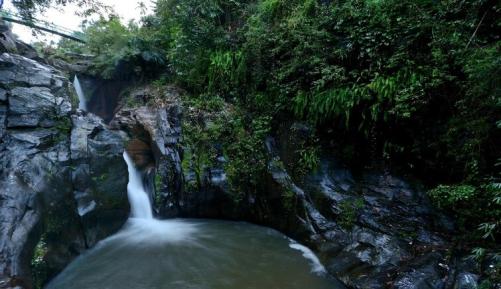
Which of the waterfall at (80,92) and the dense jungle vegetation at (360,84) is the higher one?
the waterfall at (80,92)

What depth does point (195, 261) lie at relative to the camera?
16.5 ft

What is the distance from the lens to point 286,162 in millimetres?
6574

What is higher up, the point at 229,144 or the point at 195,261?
the point at 229,144

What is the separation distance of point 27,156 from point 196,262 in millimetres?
3433

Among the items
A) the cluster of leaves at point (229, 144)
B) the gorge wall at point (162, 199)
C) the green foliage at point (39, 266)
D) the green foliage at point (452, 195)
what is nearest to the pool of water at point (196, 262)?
the green foliage at point (39, 266)

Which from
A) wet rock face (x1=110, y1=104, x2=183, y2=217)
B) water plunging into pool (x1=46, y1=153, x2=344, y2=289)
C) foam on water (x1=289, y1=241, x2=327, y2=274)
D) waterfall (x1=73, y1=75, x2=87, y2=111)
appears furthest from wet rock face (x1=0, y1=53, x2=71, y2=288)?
foam on water (x1=289, y1=241, x2=327, y2=274)

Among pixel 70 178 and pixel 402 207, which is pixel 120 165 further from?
pixel 402 207

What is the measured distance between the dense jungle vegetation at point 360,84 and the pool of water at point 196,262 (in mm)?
1465

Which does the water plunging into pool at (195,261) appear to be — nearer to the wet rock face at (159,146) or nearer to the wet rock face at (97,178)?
the wet rock face at (97,178)

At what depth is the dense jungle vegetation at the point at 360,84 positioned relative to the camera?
4074 millimetres

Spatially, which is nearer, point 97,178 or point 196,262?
point 196,262

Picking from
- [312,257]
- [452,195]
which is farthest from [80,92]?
[452,195]

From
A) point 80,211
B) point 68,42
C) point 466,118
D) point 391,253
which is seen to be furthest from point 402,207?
point 68,42

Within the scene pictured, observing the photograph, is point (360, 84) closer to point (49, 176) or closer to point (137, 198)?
point (137, 198)
